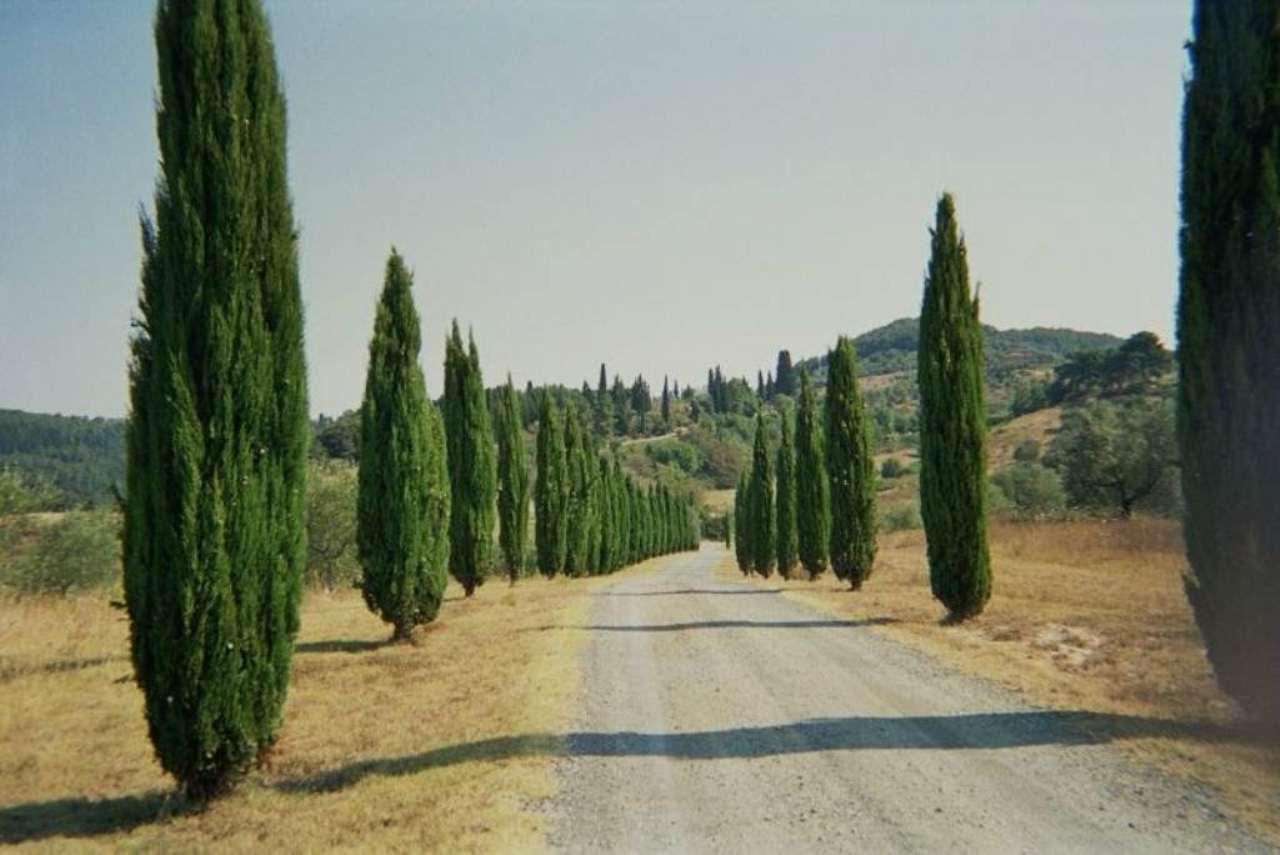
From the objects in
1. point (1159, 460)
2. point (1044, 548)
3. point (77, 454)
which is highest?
point (77, 454)

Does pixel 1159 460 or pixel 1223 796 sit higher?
pixel 1159 460

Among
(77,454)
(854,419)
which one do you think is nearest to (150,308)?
(854,419)

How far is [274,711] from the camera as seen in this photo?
7.80 m

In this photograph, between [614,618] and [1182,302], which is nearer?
[1182,302]

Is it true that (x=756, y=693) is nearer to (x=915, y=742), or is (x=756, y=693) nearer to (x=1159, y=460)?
(x=915, y=742)

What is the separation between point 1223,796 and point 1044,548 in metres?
30.8

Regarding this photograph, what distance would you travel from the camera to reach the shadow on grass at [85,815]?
6.85 meters

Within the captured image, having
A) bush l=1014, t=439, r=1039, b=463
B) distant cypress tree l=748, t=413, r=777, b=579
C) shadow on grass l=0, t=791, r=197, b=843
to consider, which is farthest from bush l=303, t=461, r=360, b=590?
bush l=1014, t=439, r=1039, b=463

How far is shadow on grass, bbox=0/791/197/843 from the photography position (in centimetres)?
685

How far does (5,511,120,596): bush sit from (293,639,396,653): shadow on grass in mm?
12736

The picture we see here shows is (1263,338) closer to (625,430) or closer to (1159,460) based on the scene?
(1159,460)

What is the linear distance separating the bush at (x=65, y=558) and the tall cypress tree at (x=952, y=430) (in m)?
24.3

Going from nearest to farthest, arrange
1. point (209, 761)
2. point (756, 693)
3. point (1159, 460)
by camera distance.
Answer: point (209, 761), point (756, 693), point (1159, 460)

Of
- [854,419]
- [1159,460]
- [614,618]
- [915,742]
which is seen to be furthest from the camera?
[1159,460]
